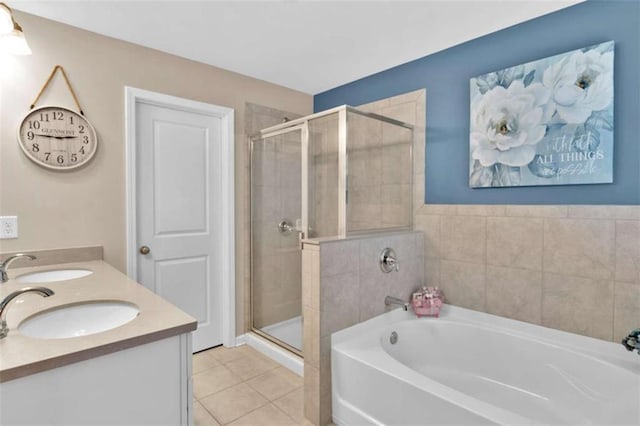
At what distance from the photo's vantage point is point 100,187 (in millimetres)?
2133

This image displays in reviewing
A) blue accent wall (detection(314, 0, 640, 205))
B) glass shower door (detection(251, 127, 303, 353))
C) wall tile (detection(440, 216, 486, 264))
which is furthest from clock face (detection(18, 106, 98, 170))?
wall tile (detection(440, 216, 486, 264))

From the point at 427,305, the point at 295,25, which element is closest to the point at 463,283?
the point at 427,305

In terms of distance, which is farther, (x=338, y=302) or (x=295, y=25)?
(x=295, y=25)

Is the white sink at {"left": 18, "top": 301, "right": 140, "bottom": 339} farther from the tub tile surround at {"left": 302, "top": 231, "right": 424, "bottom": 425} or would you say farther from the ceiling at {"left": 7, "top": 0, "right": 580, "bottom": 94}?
the ceiling at {"left": 7, "top": 0, "right": 580, "bottom": 94}

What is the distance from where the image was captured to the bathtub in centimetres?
143

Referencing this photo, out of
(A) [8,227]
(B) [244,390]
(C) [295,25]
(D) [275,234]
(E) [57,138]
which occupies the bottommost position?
(B) [244,390]

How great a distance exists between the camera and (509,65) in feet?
6.85

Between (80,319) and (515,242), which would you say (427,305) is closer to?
(515,242)

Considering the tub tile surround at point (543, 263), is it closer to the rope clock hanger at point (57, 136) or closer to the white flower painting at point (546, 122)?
the white flower painting at point (546, 122)

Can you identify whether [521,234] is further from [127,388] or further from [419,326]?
[127,388]

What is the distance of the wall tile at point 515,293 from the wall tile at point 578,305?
0.13 feet

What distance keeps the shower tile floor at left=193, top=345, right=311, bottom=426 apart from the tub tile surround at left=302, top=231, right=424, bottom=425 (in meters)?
0.22

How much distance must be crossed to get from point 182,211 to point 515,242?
2.37 meters

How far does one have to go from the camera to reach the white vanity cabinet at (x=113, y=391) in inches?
32.7
